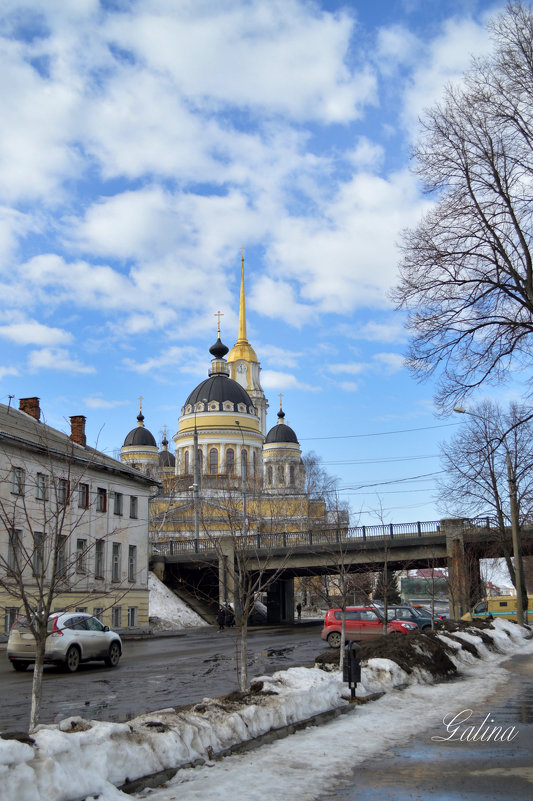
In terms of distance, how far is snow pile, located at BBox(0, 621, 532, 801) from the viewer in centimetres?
613

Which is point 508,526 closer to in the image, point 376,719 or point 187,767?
point 376,719

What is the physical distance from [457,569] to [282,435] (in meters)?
65.7

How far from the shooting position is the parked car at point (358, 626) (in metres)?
27.0

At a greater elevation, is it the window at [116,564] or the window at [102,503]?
the window at [102,503]

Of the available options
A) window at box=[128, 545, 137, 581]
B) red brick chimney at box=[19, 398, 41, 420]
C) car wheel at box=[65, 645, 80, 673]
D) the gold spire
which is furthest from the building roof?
the gold spire

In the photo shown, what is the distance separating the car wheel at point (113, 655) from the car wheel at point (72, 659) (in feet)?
4.52

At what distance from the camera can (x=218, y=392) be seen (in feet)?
357

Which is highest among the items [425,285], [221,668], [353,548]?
[425,285]

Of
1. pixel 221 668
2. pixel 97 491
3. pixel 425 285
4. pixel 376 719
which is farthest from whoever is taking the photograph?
pixel 97 491

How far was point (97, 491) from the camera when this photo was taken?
3838 cm

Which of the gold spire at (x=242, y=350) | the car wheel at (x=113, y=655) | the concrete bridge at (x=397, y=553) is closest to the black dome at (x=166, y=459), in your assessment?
the gold spire at (x=242, y=350)

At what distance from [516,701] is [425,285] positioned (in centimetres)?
816

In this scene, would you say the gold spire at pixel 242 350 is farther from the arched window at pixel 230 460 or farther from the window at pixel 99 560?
the window at pixel 99 560

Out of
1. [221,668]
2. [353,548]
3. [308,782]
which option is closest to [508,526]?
[353,548]
